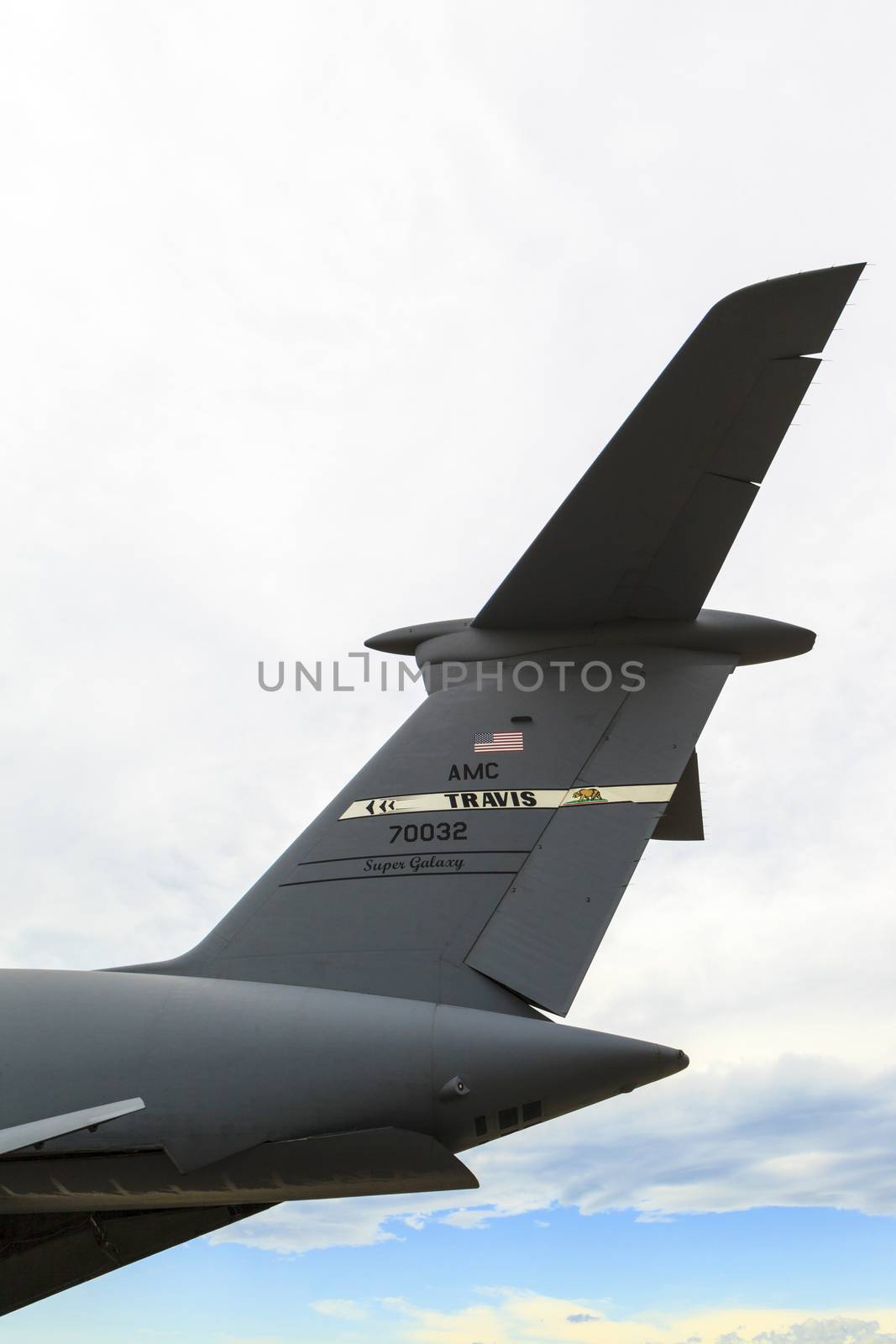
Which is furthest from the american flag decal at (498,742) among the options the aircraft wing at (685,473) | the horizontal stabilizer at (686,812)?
the horizontal stabilizer at (686,812)

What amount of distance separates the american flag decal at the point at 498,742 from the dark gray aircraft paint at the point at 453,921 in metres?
0.01

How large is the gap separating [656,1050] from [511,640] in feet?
7.73

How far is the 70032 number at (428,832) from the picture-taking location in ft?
18.4

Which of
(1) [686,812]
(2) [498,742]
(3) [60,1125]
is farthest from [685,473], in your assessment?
(3) [60,1125]

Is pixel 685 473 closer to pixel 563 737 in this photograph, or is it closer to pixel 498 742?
pixel 563 737

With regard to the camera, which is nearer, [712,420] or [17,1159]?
[17,1159]

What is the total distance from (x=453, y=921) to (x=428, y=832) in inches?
20.7

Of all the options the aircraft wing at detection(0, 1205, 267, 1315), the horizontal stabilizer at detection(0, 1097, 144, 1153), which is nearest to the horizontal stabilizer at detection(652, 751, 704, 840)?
the aircraft wing at detection(0, 1205, 267, 1315)

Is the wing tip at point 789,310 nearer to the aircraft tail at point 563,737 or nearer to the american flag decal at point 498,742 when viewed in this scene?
the aircraft tail at point 563,737

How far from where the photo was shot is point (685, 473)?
5.32m

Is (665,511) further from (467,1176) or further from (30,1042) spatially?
(30,1042)

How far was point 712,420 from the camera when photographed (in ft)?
16.9

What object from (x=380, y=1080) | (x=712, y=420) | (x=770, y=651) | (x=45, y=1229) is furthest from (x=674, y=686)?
(x=45, y=1229)

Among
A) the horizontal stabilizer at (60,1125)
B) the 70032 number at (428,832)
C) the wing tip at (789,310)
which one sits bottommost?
the horizontal stabilizer at (60,1125)
